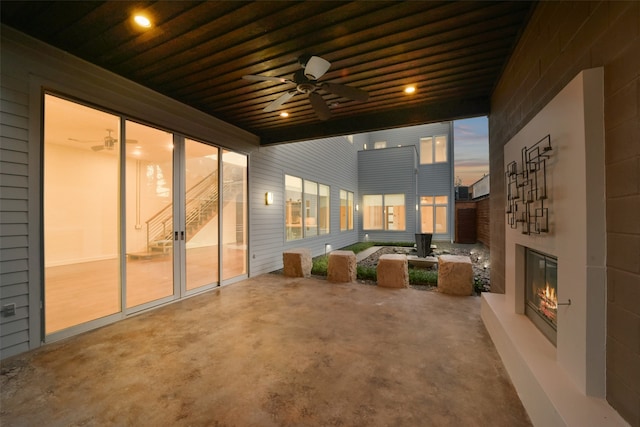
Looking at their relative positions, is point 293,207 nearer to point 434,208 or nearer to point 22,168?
point 22,168

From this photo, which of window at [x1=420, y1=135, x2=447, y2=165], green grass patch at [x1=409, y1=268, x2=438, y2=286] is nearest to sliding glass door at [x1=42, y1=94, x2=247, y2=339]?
green grass patch at [x1=409, y1=268, x2=438, y2=286]

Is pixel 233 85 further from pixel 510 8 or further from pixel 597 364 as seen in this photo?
pixel 597 364

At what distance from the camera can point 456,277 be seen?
4469mm

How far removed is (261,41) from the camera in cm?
283

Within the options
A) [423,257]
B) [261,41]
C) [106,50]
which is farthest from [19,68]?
[423,257]

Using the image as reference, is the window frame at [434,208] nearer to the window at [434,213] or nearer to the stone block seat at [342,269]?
the window at [434,213]

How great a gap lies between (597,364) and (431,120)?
403cm

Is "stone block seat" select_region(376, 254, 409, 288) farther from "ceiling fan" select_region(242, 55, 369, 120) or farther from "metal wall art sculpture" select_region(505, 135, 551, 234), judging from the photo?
"ceiling fan" select_region(242, 55, 369, 120)

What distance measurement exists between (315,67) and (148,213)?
500 cm

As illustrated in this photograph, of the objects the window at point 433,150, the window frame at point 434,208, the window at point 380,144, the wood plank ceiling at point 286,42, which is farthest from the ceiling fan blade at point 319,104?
the window at point 380,144

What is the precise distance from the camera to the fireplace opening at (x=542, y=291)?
6.70ft

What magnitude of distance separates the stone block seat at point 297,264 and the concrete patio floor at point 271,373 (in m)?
2.14

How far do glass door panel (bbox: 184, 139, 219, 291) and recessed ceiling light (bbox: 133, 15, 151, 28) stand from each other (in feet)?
7.78

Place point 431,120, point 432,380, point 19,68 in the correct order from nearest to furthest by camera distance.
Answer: point 432,380 < point 19,68 < point 431,120
